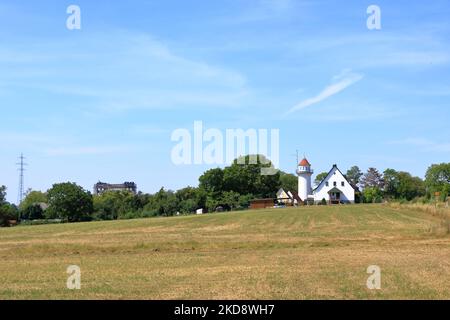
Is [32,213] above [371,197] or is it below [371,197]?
below

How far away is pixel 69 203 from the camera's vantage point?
4754 inches

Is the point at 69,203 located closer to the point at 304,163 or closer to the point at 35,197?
the point at 304,163

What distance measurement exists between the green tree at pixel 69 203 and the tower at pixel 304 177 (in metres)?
47.0

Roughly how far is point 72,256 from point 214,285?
13873 mm

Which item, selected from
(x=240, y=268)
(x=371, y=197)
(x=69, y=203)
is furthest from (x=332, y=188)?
(x=240, y=268)

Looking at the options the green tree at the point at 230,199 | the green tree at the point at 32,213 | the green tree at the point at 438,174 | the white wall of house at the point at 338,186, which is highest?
the green tree at the point at 438,174

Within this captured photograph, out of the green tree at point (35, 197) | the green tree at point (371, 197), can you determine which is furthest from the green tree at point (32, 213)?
the green tree at point (371, 197)

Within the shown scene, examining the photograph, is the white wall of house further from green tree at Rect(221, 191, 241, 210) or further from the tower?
green tree at Rect(221, 191, 241, 210)

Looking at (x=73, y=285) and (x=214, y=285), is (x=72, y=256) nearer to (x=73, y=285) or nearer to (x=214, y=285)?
(x=73, y=285)

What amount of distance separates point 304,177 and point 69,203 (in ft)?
173

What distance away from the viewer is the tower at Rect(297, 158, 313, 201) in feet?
460

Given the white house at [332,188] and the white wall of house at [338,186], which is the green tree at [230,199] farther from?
the white wall of house at [338,186]

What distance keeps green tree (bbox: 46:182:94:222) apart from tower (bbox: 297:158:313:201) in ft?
154

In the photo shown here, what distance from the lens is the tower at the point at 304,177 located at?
140 metres
